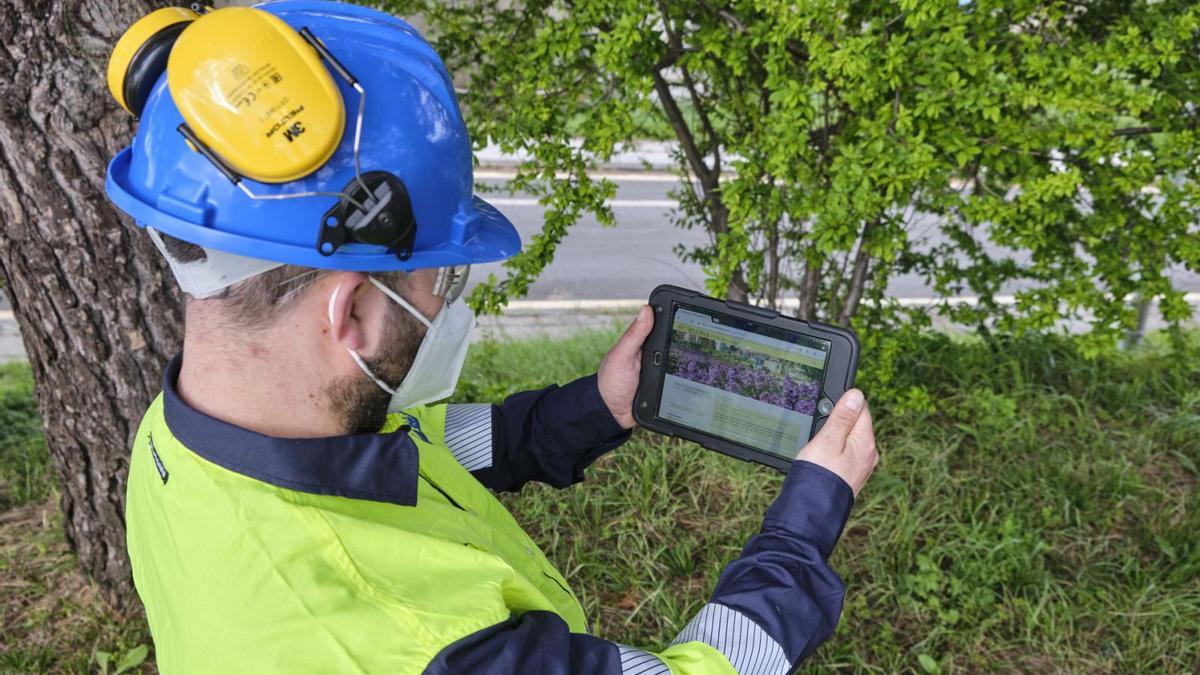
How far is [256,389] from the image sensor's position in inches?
48.7

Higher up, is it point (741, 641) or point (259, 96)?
point (259, 96)

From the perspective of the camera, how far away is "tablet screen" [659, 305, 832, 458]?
1.79 meters

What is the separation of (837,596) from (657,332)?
0.72m

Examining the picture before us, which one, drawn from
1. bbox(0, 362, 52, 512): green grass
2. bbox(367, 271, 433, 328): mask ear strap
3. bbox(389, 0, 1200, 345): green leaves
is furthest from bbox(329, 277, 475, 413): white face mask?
bbox(0, 362, 52, 512): green grass

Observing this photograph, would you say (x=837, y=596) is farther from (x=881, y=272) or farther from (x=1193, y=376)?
(x=1193, y=376)

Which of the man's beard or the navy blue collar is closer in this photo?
the navy blue collar

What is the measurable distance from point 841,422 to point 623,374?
53 cm

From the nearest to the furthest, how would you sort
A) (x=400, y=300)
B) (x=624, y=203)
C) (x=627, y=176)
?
(x=400, y=300)
(x=624, y=203)
(x=627, y=176)

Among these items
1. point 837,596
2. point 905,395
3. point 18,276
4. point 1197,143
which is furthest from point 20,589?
point 1197,143

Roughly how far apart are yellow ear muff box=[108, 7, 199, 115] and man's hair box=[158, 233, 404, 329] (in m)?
0.26

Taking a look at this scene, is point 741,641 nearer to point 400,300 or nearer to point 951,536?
point 400,300

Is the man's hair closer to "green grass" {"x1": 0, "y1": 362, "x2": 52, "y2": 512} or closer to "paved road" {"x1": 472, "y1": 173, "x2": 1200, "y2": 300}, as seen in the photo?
"green grass" {"x1": 0, "y1": 362, "x2": 52, "y2": 512}

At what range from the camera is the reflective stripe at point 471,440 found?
73.9 inches

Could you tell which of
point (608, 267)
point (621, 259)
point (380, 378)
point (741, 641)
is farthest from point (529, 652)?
point (621, 259)
